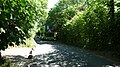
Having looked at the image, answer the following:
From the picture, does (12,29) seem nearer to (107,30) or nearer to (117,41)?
(117,41)

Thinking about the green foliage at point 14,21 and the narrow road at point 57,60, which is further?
the narrow road at point 57,60

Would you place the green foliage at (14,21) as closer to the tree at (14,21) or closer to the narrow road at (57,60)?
the tree at (14,21)

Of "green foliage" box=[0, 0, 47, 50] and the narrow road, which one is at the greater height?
"green foliage" box=[0, 0, 47, 50]

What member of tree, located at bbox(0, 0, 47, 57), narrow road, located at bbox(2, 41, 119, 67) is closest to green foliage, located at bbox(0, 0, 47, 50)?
tree, located at bbox(0, 0, 47, 57)

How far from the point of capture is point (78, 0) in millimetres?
71375

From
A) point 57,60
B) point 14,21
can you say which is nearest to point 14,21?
point 14,21

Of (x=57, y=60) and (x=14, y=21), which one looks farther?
(x=57, y=60)

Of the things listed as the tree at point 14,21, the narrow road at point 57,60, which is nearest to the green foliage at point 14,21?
the tree at point 14,21

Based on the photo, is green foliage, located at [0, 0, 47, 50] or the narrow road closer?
green foliage, located at [0, 0, 47, 50]

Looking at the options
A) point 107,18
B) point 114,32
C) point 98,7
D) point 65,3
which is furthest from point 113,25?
point 65,3

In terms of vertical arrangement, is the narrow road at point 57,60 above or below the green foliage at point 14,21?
below

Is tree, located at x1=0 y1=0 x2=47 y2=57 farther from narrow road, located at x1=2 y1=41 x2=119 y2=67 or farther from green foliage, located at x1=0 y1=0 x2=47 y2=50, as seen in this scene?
narrow road, located at x1=2 y1=41 x2=119 y2=67

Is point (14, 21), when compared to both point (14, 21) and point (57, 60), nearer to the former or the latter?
point (14, 21)

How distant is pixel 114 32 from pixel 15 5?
16670 mm
